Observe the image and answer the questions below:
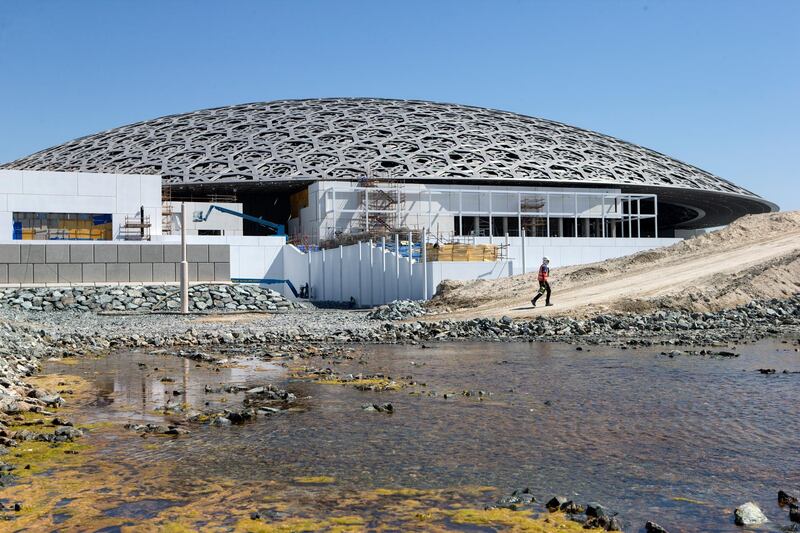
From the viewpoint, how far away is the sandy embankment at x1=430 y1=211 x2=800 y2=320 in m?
24.9

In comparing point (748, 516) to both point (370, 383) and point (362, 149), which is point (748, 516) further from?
point (362, 149)

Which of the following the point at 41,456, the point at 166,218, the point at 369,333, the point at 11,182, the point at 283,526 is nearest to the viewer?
the point at 283,526

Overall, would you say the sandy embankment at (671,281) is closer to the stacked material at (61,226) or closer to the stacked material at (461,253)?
the stacked material at (461,253)

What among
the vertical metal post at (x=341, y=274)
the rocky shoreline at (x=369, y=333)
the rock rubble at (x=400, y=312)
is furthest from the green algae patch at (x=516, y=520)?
the vertical metal post at (x=341, y=274)

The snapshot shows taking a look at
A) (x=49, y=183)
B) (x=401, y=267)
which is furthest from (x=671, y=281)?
(x=49, y=183)

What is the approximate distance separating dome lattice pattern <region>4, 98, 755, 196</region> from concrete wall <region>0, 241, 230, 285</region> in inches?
522

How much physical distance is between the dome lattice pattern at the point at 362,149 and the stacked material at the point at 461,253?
20183mm

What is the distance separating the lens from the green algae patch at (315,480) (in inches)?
266

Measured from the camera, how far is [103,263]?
3950 cm

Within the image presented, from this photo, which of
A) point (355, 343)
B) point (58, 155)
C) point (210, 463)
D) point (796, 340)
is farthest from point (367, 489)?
point (58, 155)

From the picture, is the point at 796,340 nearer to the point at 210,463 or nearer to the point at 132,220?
the point at 210,463

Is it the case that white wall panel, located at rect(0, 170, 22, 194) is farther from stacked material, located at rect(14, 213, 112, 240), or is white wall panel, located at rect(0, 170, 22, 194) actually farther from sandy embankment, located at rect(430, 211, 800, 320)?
sandy embankment, located at rect(430, 211, 800, 320)

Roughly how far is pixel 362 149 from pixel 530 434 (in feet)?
166

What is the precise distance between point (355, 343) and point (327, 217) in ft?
107
